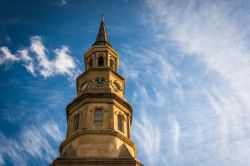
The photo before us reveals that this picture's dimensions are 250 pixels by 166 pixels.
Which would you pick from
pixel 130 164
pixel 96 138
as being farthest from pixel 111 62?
pixel 130 164

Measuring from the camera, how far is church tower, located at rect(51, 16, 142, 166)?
36.9 meters

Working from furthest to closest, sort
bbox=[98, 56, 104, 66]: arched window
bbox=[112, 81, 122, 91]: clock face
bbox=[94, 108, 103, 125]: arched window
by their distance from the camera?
bbox=[98, 56, 104, 66]: arched window → bbox=[112, 81, 122, 91]: clock face → bbox=[94, 108, 103, 125]: arched window

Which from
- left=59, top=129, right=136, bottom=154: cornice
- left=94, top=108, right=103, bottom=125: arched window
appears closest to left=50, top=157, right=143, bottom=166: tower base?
left=59, top=129, right=136, bottom=154: cornice

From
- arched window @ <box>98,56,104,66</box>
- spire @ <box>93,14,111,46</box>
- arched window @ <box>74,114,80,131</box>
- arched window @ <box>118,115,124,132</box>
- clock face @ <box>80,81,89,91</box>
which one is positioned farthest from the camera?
spire @ <box>93,14,111,46</box>

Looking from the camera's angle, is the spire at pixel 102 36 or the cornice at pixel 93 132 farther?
the spire at pixel 102 36

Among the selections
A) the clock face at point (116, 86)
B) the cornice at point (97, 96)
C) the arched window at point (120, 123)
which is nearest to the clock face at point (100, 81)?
the clock face at point (116, 86)

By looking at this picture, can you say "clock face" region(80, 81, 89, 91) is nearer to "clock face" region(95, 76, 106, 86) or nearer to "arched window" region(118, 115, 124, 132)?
"clock face" region(95, 76, 106, 86)

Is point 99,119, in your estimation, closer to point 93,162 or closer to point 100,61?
point 93,162

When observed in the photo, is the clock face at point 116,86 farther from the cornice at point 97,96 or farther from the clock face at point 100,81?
the cornice at point 97,96

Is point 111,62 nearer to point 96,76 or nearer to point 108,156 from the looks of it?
point 96,76

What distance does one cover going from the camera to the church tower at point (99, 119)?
121 ft

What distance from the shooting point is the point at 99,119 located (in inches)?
1626

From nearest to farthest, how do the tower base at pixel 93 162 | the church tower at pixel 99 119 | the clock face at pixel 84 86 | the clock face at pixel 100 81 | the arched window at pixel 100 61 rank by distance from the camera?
1. the tower base at pixel 93 162
2. the church tower at pixel 99 119
3. the clock face at pixel 100 81
4. the clock face at pixel 84 86
5. the arched window at pixel 100 61

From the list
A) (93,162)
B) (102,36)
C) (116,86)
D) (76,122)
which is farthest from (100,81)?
(93,162)
